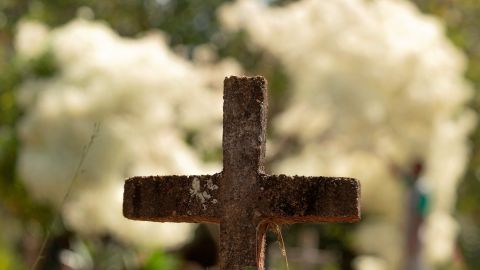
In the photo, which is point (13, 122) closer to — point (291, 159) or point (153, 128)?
point (153, 128)

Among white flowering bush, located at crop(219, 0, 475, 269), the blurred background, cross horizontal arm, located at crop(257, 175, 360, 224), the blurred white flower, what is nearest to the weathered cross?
cross horizontal arm, located at crop(257, 175, 360, 224)

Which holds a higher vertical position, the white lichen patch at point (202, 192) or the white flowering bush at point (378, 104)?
the white flowering bush at point (378, 104)

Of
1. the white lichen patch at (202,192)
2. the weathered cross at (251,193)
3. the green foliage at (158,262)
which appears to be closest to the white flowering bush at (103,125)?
the green foliage at (158,262)

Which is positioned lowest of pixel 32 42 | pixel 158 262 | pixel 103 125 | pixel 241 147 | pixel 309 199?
pixel 309 199

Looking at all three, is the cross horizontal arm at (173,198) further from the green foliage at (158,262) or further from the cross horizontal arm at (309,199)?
the green foliage at (158,262)

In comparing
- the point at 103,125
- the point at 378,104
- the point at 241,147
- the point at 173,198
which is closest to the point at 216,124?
the point at 378,104

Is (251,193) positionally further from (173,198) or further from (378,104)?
(378,104)
